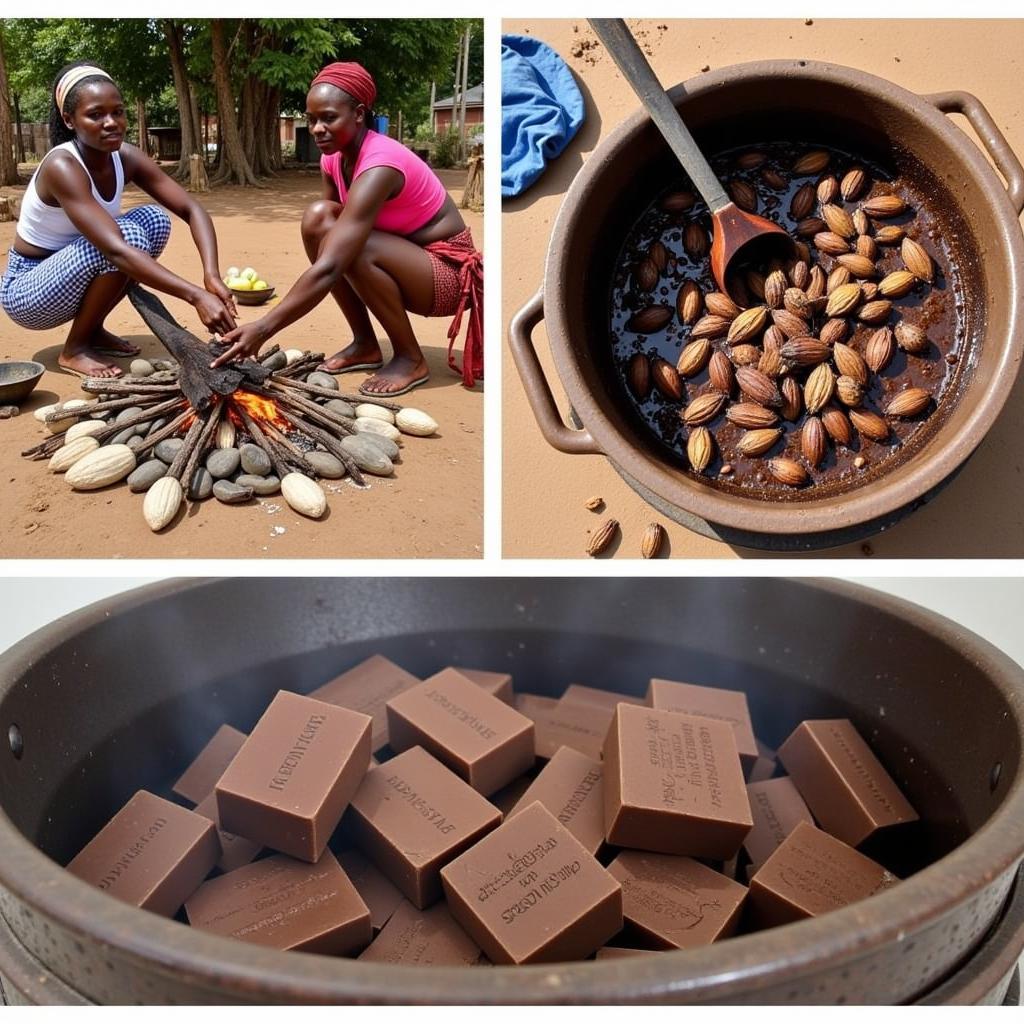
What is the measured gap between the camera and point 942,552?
1877mm

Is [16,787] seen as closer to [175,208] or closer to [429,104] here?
[175,208]

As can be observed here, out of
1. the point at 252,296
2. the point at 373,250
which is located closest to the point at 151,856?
the point at 373,250

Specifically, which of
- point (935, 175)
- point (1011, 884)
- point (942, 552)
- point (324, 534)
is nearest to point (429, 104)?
point (324, 534)

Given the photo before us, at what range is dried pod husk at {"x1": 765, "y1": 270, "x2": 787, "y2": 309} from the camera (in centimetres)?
167

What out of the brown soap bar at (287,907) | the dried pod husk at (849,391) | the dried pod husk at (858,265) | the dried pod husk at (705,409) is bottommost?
the brown soap bar at (287,907)

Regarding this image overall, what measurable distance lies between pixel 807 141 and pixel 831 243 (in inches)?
8.0

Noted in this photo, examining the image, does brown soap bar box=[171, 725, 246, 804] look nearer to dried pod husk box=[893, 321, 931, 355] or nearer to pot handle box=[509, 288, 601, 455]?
pot handle box=[509, 288, 601, 455]

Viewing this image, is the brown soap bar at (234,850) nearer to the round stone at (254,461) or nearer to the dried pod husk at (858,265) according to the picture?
the round stone at (254,461)

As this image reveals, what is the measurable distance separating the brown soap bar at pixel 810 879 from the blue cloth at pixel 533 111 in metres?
1.43

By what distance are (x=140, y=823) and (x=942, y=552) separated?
5.08 ft

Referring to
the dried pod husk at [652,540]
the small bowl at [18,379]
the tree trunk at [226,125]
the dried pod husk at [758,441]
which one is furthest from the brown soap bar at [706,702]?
the tree trunk at [226,125]

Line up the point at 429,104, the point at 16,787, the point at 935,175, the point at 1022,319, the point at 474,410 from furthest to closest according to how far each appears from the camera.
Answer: the point at 429,104 → the point at 474,410 → the point at 935,175 → the point at 1022,319 → the point at 16,787

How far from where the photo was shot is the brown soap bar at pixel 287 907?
1144 millimetres

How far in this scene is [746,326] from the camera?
5.38ft
